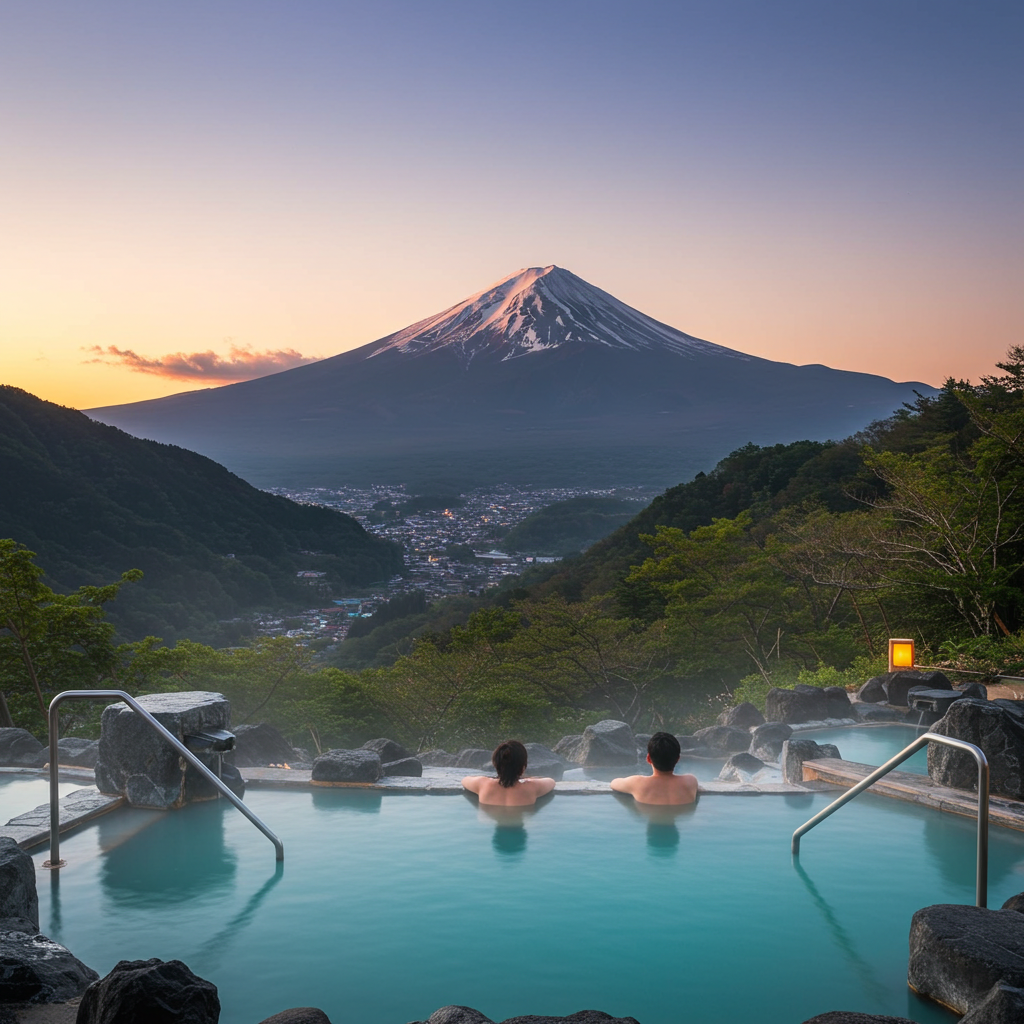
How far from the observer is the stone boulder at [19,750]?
25.1 feet

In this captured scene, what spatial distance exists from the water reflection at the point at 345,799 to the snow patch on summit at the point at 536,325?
12392 cm

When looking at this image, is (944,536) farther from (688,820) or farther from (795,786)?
(688,820)

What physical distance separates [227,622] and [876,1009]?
34.3 metres

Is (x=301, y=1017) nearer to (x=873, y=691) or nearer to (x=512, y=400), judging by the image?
(x=873, y=691)

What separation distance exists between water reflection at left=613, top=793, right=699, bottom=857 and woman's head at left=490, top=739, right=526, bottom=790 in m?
0.78

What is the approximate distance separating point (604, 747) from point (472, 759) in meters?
1.44

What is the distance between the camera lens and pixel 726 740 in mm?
8984

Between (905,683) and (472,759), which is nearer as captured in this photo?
(472,759)

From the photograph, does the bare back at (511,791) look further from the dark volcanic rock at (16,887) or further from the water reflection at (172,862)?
the dark volcanic rock at (16,887)

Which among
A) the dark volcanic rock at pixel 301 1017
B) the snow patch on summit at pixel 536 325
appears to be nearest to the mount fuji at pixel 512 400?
the snow patch on summit at pixel 536 325

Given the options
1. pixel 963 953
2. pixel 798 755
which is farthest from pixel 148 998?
pixel 798 755

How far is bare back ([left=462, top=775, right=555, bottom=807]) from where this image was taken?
6.17 meters

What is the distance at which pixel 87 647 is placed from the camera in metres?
14.0

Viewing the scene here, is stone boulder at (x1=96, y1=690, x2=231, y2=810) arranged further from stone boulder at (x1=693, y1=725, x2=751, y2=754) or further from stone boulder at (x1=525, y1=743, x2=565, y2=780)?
stone boulder at (x1=693, y1=725, x2=751, y2=754)
